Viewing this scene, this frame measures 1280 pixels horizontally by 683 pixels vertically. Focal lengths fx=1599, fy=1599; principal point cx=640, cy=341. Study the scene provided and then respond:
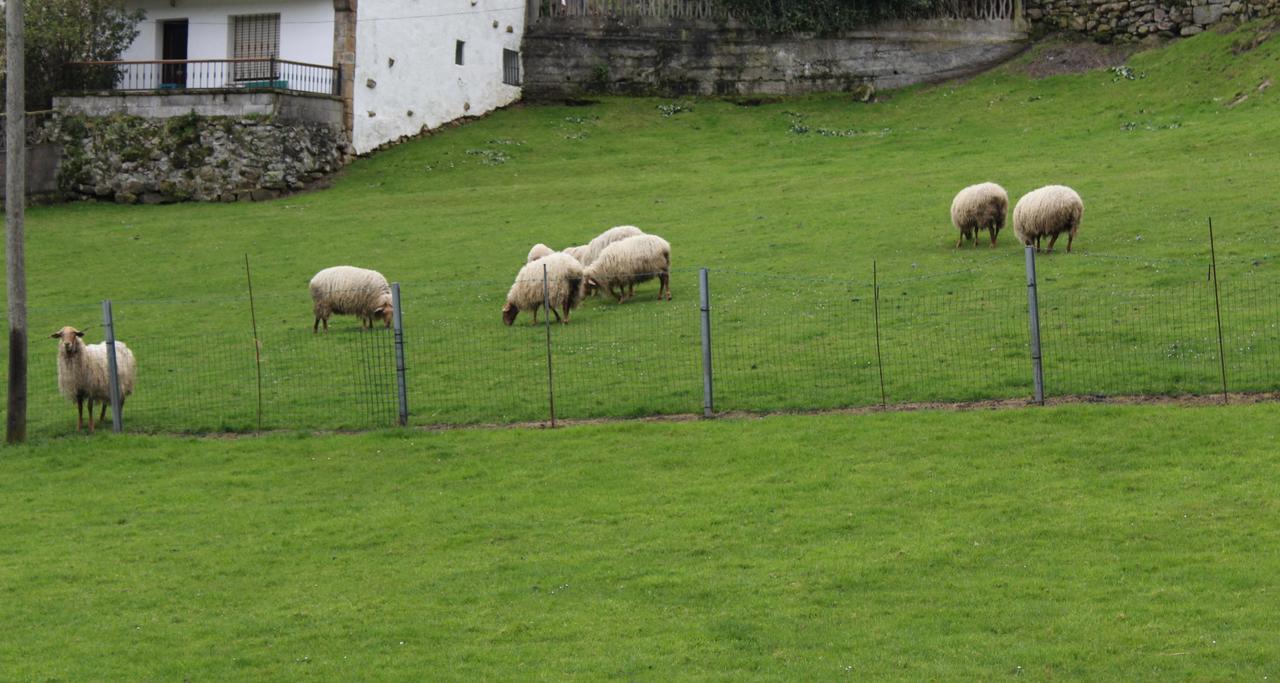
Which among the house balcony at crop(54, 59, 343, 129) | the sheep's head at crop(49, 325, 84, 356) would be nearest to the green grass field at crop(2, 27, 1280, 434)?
the sheep's head at crop(49, 325, 84, 356)

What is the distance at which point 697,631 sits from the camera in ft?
44.5

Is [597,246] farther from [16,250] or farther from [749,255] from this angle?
[16,250]

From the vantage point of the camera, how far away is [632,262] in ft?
94.3

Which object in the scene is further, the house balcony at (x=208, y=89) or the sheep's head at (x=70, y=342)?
the house balcony at (x=208, y=89)

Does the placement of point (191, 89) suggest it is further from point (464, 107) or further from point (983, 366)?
point (983, 366)

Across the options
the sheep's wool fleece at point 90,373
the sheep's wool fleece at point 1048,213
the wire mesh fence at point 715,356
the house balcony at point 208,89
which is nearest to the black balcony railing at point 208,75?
the house balcony at point 208,89

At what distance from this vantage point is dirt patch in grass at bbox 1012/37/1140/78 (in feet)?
164

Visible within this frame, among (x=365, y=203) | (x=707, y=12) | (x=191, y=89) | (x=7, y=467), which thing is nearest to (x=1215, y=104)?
(x=707, y=12)

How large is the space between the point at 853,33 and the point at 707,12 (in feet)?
16.6

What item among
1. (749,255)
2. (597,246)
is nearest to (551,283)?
(597,246)

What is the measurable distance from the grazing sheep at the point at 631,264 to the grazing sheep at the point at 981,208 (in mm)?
6033

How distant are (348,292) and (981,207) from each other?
12.1 meters

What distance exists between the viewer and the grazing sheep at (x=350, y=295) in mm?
28906

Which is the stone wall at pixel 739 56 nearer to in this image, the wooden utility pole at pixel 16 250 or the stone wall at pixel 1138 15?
the stone wall at pixel 1138 15
